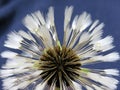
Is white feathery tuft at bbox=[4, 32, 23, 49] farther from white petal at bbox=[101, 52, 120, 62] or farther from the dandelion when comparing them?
white petal at bbox=[101, 52, 120, 62]

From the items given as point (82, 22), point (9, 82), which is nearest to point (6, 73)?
point (9, 82)

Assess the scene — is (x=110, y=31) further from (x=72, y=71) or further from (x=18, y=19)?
(x=72, y=71)

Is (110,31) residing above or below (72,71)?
above

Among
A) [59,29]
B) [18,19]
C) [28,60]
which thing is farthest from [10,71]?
[18,19]

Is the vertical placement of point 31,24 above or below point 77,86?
above

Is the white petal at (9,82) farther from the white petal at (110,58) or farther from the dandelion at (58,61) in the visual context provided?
the white petal at (110,58)

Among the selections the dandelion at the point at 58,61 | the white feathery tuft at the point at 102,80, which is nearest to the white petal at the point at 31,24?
the dandelion at the point at 58,61

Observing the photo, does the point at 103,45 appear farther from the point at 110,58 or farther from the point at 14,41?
the point at 14,41

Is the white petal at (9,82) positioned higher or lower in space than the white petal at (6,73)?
lower
